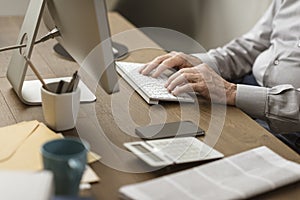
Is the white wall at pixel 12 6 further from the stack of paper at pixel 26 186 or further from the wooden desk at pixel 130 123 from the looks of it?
the stack of paper at pixel 26 186

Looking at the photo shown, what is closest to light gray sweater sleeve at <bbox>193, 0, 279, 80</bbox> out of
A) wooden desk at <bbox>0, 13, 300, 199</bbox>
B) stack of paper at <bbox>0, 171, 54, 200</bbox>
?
wooden desk at <bbox>0, 13, 300, 199</bbox>

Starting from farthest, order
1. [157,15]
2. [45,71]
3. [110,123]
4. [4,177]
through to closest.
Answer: [157,15] < [45,71] < [110,123] < [4,177]

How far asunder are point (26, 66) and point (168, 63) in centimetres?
43

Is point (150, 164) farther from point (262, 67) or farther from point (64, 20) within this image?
point (262, 67)

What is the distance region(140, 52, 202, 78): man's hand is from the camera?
1.61 meters

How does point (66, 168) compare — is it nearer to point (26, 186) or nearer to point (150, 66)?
point (26, 186)

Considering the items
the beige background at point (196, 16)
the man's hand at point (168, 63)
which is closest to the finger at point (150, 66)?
the man's hand at point (168, 63)

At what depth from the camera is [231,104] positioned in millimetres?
1517

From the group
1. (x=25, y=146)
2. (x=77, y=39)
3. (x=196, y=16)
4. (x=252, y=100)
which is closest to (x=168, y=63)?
(x=252, y=100)

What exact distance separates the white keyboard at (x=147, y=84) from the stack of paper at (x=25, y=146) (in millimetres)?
312

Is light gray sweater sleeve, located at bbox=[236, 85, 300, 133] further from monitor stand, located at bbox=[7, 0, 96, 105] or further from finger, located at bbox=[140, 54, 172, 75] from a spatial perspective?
monitor stand, located at bbox=[7, 0, 96, 105]

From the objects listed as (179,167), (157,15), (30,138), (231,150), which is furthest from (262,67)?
(157,15)

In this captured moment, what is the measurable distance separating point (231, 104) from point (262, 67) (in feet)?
1.39

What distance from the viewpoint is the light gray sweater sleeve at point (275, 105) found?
1552 mm
